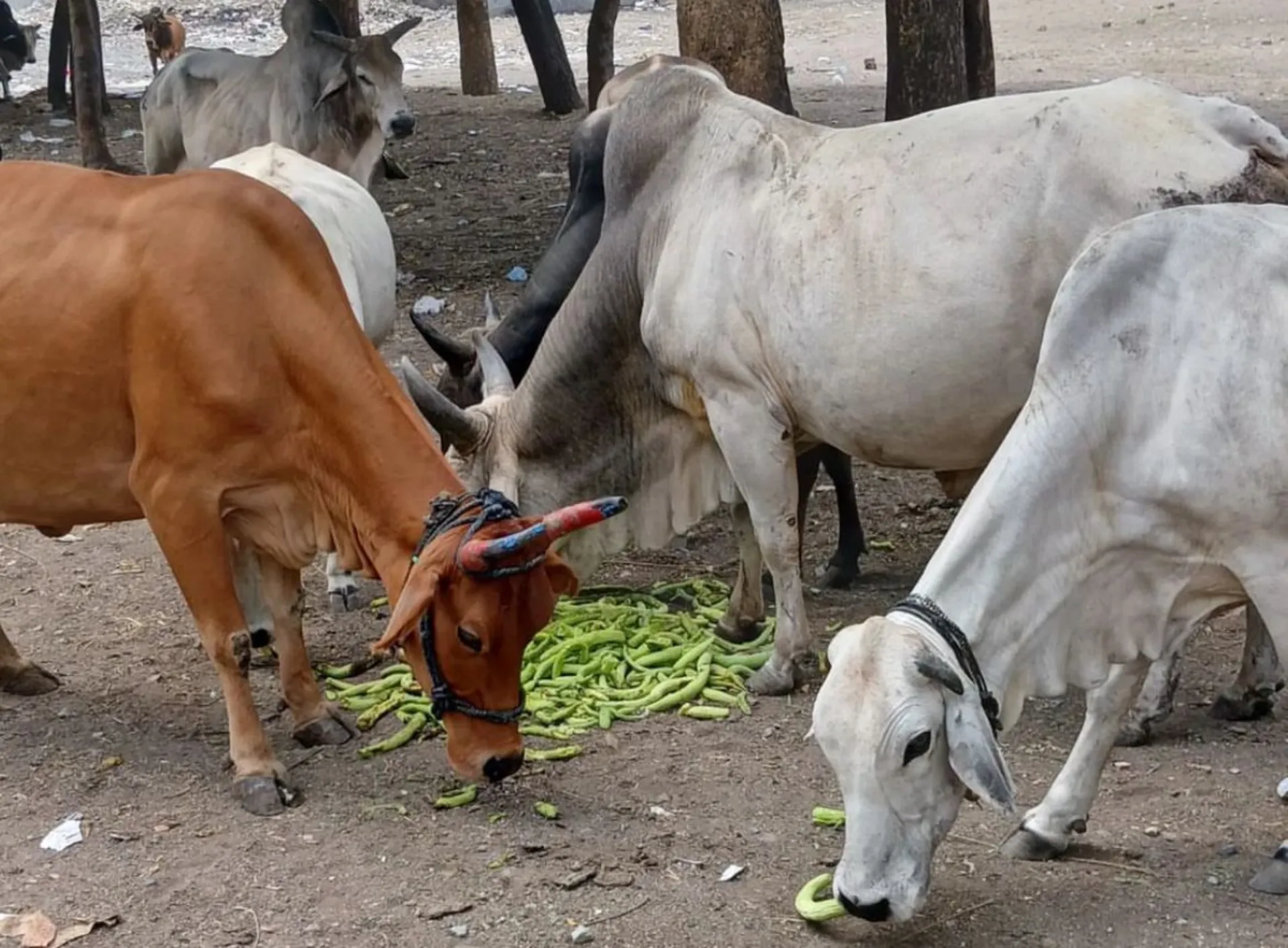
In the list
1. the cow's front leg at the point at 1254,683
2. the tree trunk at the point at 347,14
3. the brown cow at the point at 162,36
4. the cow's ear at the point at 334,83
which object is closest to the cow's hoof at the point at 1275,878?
the cow's front leg at the point at 1254,683

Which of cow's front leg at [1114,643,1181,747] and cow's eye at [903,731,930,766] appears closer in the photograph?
cow's eye at [903,731,930,766]

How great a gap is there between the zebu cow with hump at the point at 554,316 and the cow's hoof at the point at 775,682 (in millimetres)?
876

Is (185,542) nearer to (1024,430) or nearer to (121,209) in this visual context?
(121,209)

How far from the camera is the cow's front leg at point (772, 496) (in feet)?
16.4

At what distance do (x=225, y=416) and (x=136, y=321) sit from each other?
363 mm

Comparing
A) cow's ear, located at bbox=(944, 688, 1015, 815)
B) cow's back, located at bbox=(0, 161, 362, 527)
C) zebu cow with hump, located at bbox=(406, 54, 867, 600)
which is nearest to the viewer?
cow's ear, located at bbox=(944, 688, 1015, 815)

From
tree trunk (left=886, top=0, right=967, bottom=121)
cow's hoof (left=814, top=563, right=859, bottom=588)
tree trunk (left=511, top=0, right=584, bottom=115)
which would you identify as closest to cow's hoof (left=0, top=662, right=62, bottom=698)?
cow's hoof (left=814, top=563, right=859, bottom=588)

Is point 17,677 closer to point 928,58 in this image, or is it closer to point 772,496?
point 772,496

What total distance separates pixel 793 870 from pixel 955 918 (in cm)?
43

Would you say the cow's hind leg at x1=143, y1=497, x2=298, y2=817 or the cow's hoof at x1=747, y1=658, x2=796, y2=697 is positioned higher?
the cow's hind leg at x1=143, y1=497, x2=298, y2=817

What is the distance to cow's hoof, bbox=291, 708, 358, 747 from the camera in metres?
4.85

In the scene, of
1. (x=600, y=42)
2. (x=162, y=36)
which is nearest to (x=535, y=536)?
(x=600, y=42)

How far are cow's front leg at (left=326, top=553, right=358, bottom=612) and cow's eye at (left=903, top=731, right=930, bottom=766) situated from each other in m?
2.90

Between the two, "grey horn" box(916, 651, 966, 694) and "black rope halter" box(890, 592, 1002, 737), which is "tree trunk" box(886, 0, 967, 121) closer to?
"black rope halter" box(890, 592, 1002, 737)
